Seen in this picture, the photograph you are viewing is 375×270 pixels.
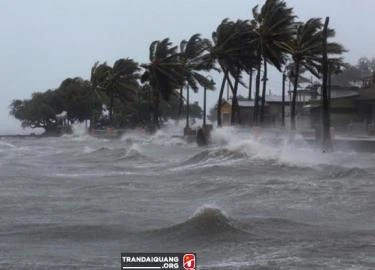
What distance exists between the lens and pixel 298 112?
5831cm

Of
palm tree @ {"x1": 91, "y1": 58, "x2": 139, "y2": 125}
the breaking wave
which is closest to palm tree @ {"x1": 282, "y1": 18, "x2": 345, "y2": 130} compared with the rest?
palm tree @ {"x1": 91, "y1": 58, "x2": 139, "y2": 125}

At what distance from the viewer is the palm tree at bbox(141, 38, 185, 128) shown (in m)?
59.5

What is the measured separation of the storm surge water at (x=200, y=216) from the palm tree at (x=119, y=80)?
5316cm

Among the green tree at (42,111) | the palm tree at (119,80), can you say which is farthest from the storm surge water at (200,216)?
the green tree at (42,111)

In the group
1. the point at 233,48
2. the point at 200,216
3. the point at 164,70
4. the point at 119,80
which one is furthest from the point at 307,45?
the point at 200,216

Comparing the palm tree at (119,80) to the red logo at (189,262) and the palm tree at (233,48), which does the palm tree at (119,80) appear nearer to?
the palm tree at (233,48)

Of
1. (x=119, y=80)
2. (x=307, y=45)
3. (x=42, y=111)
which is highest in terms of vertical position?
(x=307, y=45)

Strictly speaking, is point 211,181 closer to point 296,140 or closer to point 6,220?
point 6,220

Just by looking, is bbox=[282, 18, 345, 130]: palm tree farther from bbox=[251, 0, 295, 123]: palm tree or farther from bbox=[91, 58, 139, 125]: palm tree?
bbox=[91, 58, 139, 125]: palm tree

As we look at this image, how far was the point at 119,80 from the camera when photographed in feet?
240

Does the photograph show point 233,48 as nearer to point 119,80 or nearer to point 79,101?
point 119,80

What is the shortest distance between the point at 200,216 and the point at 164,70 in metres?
50.8

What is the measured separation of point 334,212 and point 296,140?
61.8 ft

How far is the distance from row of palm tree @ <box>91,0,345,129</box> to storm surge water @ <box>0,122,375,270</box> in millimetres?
27102
